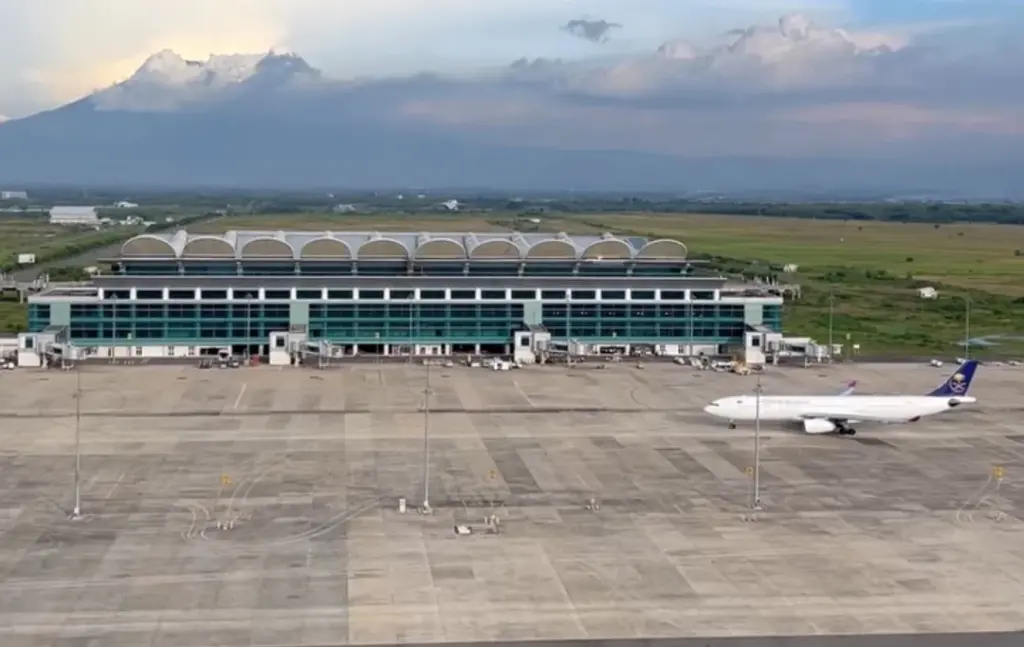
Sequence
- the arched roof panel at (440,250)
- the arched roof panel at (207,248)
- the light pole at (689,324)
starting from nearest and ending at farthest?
the light pole at (689,324) < the arched roof panel at (207,248) < the arched roof panel at (440,250)

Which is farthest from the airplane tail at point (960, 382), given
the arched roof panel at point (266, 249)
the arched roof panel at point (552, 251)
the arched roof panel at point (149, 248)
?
the arched roof panel at point (149, 248)

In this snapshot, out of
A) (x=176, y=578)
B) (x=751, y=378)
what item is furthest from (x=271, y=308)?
(x=176, y=578)

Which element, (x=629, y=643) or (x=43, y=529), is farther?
(x=43, y=529)

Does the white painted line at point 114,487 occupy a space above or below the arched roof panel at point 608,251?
below

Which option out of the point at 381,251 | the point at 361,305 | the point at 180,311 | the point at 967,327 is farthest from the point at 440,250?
the point at 967,327

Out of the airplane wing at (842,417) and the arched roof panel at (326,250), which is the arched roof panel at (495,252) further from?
the airplane wing at (842,417)

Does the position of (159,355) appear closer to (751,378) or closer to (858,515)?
(751,378)
